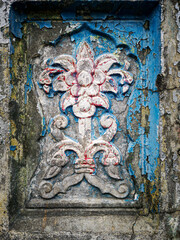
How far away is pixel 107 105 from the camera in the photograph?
166 centimetres

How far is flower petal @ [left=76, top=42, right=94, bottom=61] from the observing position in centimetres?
169

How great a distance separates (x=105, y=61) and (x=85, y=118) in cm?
46

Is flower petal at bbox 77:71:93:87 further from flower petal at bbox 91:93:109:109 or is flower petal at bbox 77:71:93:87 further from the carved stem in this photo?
the carved stem

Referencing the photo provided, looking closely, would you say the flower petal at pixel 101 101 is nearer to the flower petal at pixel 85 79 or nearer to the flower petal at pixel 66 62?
the flower petal at pixel 85 79

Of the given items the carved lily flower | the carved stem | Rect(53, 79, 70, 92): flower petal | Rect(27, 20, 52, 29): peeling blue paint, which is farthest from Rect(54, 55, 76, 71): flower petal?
the carved stem

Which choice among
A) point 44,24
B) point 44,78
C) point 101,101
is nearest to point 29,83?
point 44,78

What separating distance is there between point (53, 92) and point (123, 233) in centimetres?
114

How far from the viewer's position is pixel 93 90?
1.67 metres

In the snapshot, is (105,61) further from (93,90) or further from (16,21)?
(16,21)

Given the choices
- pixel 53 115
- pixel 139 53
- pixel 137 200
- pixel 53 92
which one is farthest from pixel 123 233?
pixel 139 53

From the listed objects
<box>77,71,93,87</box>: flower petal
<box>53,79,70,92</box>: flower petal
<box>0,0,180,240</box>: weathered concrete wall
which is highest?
<box>77,71,93,87</box>: flower petal

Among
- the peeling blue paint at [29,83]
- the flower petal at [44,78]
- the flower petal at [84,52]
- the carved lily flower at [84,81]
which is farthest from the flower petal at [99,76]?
the peeling blue paint at [29,83]

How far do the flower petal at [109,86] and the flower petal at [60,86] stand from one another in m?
0.27

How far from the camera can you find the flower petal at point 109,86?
1666 mm
